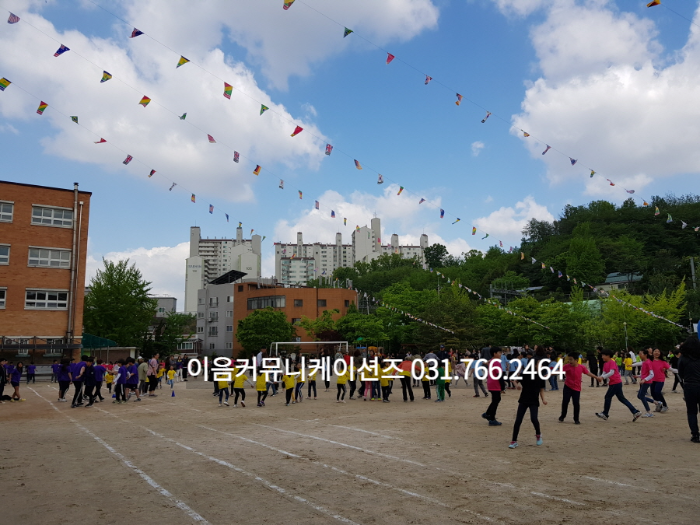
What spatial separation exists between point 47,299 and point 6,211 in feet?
20.2

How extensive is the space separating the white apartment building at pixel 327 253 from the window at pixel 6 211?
121082 mm

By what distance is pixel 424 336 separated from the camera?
48969 mm

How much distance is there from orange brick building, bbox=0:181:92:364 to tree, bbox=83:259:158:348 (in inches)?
359

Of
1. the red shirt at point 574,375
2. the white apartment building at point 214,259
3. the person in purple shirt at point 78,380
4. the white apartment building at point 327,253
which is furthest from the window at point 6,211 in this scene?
the white apartment building at point 327,253

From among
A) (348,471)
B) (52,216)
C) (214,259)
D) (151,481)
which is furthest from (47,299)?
(214,259)

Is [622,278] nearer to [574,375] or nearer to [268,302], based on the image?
[268,302]

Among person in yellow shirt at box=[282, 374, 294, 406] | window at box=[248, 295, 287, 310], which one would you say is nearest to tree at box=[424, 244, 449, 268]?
window at box=[248, 295, 287, 310]

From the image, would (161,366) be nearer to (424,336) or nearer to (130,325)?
(130,325)

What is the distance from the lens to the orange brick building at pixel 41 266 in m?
34.0

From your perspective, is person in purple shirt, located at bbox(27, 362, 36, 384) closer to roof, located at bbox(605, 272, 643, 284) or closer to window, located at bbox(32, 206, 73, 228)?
window, located at bbox(32, 206, 73, 228)

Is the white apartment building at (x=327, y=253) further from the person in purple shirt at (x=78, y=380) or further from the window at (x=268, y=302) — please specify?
the person in purple shirt at (x=78, y=380)

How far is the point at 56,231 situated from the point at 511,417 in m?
33.0

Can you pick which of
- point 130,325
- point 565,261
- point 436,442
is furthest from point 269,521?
point 565,261

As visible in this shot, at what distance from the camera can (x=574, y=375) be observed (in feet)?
40.0
